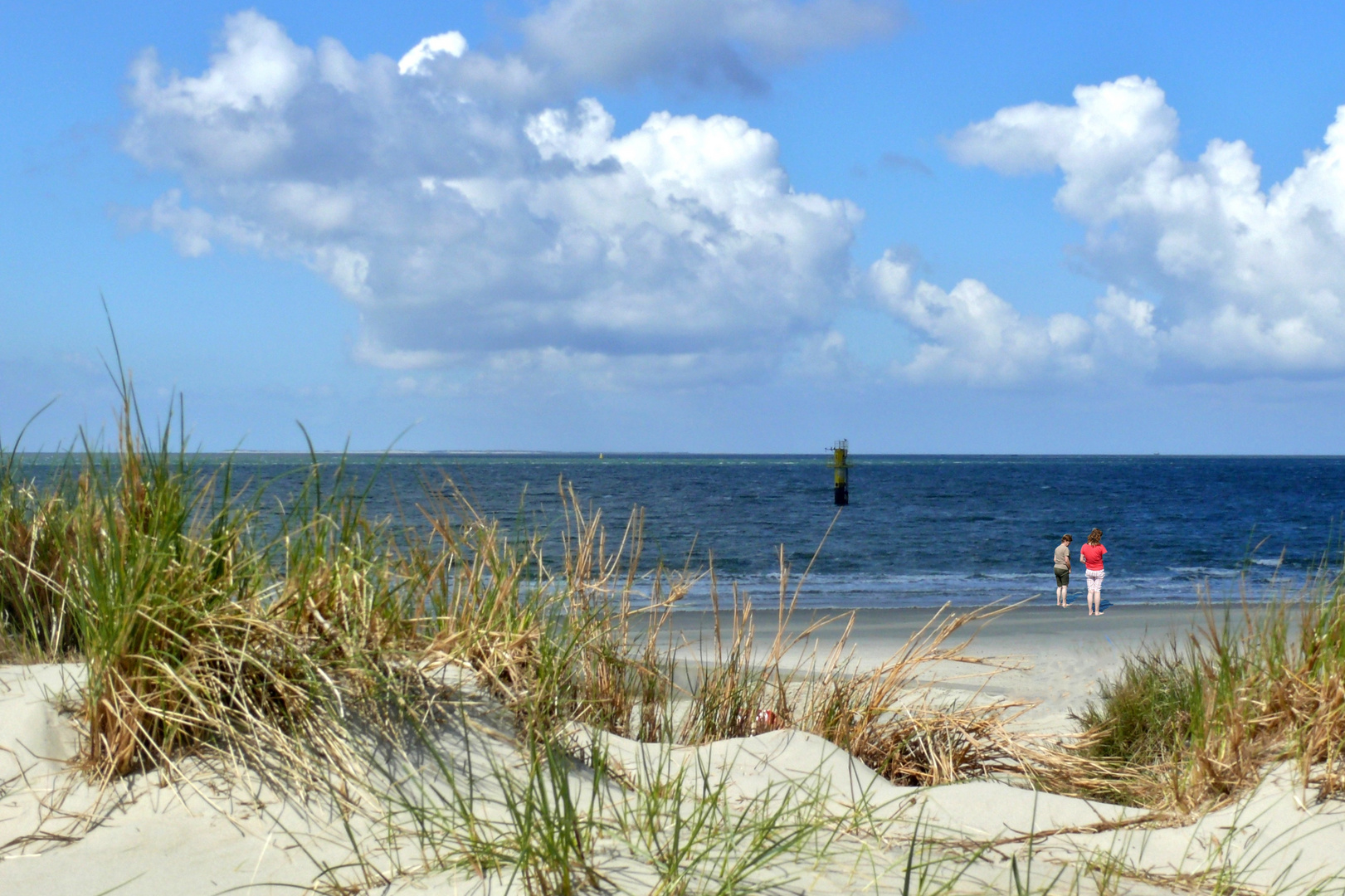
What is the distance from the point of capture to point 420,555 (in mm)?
4027

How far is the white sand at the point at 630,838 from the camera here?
2510 mm

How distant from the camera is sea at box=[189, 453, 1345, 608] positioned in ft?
48.2

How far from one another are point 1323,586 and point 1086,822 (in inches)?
69.1

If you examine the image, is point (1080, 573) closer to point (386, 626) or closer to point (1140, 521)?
point (1140, 521)

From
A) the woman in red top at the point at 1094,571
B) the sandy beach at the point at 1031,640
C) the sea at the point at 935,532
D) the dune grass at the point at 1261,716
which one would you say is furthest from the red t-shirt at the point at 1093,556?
the dune grass at the point at 1261,716

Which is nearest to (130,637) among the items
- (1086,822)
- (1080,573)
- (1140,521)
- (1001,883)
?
(1001,883)

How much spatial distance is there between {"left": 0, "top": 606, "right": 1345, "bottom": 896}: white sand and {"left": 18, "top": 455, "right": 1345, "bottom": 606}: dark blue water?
3.26 feet

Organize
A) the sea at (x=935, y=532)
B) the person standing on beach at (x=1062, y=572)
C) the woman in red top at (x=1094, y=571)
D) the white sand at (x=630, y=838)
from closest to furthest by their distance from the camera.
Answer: the white sand at (x=630, y=838)
the sea at (x=935, y=532)
the woman in red top at (x=1094, y=571)
the person standing on beach at (x=1062, y=572)

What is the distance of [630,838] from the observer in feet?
8.44

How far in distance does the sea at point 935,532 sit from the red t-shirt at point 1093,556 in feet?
5.82

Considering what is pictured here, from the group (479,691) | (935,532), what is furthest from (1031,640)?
(935,532)

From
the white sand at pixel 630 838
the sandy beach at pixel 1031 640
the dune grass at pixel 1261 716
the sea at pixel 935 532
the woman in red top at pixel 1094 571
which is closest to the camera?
the white sand at pixel 630 838

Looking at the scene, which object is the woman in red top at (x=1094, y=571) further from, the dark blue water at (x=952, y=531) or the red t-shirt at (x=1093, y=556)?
the dark blue water at (x=952, y=531)

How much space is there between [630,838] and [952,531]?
4180 centimetres
